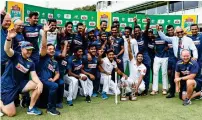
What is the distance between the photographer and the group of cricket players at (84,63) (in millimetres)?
4902

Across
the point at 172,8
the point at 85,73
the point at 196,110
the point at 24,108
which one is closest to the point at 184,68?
the point at 196,110

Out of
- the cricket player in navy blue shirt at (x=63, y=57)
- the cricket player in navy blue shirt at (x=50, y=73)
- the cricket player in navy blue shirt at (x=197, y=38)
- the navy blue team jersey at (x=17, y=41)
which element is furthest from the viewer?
the cricket player in navy blue shirt at (x=197, y=38)

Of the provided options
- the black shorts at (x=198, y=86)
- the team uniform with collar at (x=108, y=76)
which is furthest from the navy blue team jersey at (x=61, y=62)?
the black shorts at (x=198, y=86)

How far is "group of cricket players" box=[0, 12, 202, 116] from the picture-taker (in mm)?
4902

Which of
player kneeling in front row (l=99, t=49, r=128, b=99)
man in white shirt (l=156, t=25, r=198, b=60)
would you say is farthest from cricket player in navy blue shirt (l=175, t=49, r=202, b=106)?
player kneeling in front row (l=99, t=49, r=128, b=99)

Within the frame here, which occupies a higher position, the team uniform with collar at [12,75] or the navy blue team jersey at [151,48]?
the navy blue team jersey at [151,48]

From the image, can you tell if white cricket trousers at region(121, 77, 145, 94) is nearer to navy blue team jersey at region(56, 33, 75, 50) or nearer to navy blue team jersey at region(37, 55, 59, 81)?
navy blue team jersey at region(56, 33, 75, 50)

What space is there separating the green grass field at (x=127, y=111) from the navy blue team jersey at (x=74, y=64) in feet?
2.15

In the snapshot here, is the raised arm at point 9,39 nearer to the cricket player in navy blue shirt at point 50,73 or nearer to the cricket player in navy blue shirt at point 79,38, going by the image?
the cricket player in navy blue shirt at point 50,73

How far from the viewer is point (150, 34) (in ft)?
24.5

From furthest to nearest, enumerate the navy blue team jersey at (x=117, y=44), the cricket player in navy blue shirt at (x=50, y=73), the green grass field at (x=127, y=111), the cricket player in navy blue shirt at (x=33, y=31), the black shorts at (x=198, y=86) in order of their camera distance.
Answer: the navy blue team jersey at (x=117, y=44) → the black shorts at (x=198, y=86) → the cricket player in navy blue shirt at (x=33, y=31) → the cricket player in navy blue shirt at (x=50, y=73) → the green grass field at (x=127, y=111)

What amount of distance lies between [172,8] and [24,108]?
1869 centimetres

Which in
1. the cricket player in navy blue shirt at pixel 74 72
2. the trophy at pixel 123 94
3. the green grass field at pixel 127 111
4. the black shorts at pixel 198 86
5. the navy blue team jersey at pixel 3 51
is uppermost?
the navy blue team jersey at pixel 3 51

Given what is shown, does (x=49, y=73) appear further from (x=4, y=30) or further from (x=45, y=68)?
(x=4, y=30)
